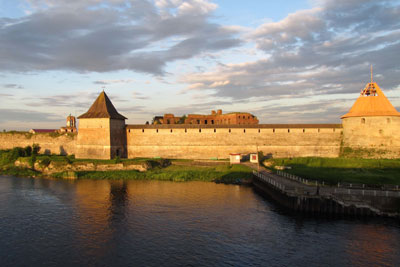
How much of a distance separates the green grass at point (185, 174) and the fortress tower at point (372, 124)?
1495 centimetres

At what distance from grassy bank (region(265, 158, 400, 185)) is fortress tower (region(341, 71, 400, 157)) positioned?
3.17 metres

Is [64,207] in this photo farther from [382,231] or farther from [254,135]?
[254,135]

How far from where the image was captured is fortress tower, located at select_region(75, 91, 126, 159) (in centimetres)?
3878

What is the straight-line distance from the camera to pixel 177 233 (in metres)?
16.1

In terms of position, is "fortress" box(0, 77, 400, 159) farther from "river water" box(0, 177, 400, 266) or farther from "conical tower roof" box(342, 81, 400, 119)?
"river water" box(0, 177, 400, 266)

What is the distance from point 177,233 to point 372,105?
1253 inches

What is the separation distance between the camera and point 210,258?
43.8ft

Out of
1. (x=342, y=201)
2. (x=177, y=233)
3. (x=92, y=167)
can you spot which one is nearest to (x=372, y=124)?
(x=342, y=201)

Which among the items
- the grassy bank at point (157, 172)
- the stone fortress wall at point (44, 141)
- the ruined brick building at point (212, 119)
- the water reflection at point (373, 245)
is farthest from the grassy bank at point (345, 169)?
the stone fortress wall at point (44, 141)

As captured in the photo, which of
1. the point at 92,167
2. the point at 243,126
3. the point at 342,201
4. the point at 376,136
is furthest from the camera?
the point at 243,126

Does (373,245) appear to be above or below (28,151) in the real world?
below

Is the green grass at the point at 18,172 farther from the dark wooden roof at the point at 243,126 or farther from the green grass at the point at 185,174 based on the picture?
the dark wooden roof at the point at 243,126

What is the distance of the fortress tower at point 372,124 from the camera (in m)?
35.5

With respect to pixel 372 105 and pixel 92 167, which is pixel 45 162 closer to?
pixel 92 167
